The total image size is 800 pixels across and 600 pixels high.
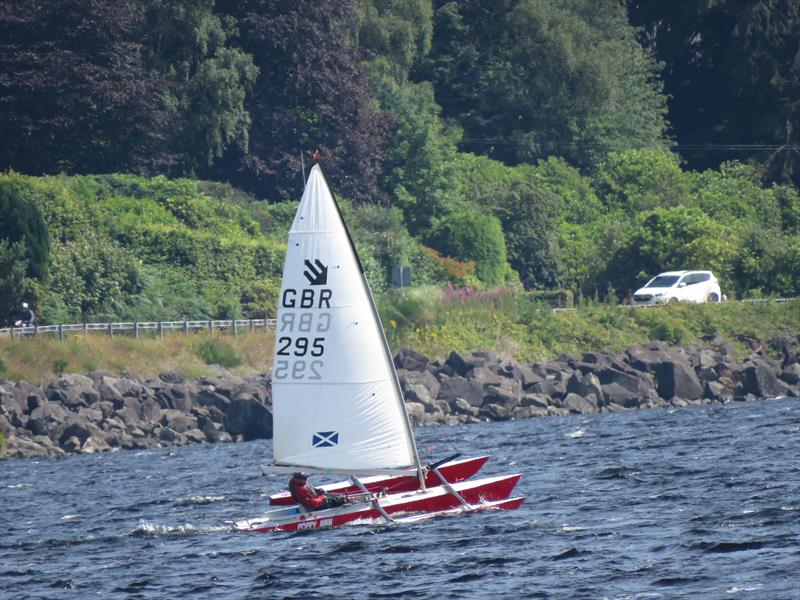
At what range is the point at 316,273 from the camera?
2500 cm

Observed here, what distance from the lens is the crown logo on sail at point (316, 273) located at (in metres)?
25.0

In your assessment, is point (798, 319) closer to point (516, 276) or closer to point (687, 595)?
point (516, 276)

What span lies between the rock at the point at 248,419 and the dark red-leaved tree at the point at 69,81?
66.3 feet

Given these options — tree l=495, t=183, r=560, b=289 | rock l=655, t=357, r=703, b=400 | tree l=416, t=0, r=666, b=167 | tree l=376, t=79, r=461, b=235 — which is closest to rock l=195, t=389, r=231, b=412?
rock l=655, t=357, r=703, b=400

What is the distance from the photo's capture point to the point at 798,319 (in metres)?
57.0

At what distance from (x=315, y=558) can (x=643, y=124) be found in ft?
189

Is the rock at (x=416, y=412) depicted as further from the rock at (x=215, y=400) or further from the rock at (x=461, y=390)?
the rock at (x=215, y=400)

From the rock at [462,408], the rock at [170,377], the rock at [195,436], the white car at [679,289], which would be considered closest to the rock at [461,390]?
the rock at [462,408]

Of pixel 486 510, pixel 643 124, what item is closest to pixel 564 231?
pixel 643 124

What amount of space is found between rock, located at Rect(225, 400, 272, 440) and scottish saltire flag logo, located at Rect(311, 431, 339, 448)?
1866 cm

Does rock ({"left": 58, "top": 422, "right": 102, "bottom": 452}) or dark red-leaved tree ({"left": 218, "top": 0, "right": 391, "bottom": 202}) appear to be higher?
dark red-leaved tree ({"left": 218, "top": 0, "right": 391, "bottom": 202})

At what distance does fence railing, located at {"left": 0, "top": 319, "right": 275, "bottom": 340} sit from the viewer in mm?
47094

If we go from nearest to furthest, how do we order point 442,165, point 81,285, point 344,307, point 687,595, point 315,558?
point 687,595 → point 315,558 → point 344,307 → point 81,285 → point 442,165

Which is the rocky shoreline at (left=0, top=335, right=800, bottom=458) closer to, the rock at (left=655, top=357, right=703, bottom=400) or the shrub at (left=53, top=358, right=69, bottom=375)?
the rock at (left=655, top=357, right=703, bottom=400)
